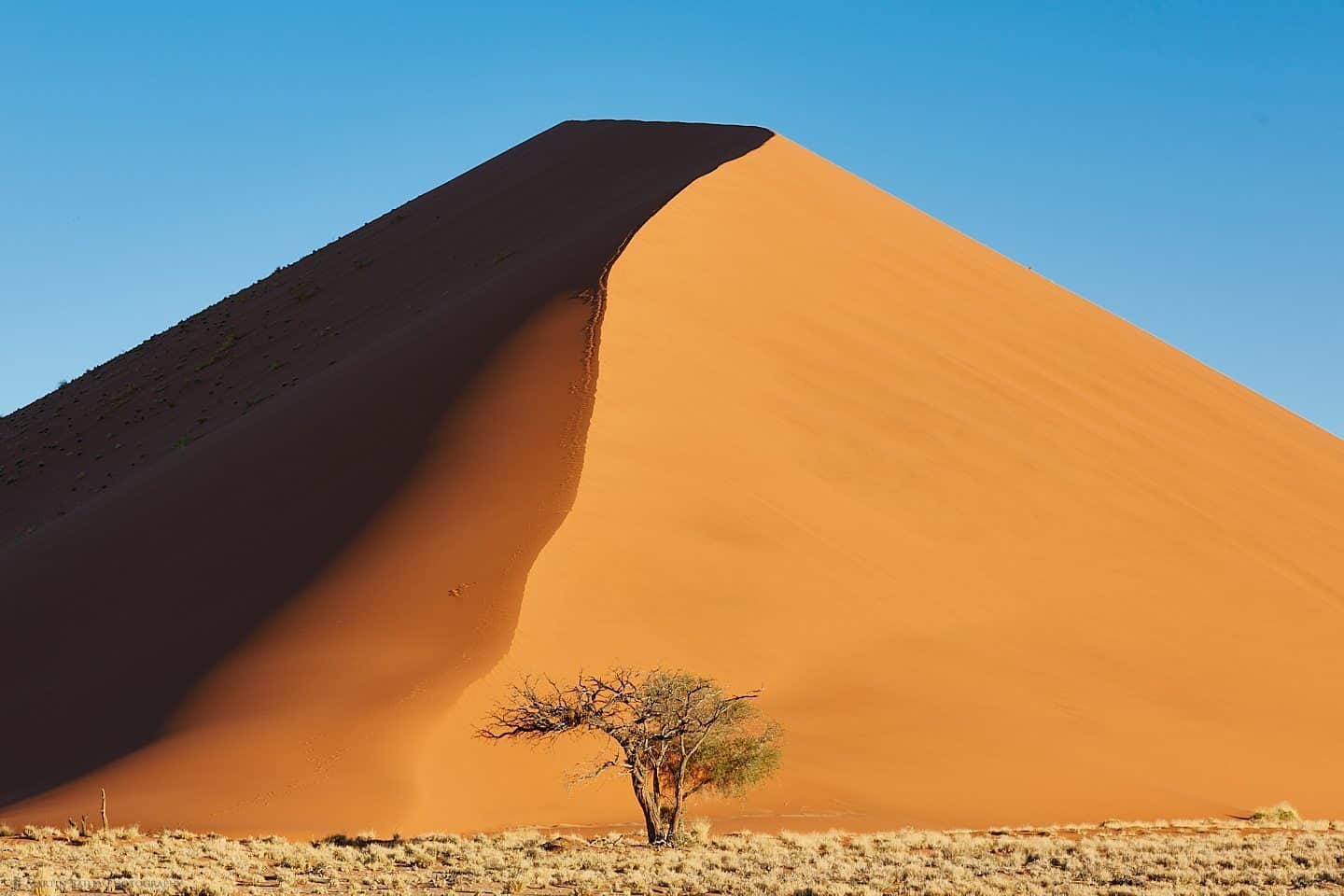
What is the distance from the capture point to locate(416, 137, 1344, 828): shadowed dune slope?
18.2 meters

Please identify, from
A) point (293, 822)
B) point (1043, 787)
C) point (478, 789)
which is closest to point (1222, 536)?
point (1043, 787)

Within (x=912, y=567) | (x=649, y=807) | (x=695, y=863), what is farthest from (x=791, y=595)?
(x=695, y=863)

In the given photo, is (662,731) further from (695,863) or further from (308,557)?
(308,557)

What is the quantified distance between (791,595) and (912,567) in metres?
2.47

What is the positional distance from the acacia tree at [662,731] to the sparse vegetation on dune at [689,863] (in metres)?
0.60

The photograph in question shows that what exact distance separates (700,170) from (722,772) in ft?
73.4

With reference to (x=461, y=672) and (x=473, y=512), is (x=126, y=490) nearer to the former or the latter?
(x=473, y=512)

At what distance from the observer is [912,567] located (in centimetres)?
2197

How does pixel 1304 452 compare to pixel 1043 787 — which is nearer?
pixel 1043 787

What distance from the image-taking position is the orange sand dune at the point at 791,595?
17188 mm

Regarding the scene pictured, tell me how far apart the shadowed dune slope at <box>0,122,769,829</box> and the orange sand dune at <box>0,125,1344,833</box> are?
0.07 metres

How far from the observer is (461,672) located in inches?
690

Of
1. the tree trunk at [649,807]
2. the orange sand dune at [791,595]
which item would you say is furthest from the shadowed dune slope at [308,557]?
the tree trunk at [649,807]

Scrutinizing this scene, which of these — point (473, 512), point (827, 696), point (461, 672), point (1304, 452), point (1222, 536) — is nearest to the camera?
point (461, 672)
